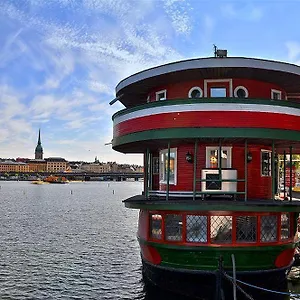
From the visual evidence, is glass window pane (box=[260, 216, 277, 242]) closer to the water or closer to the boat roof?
the water

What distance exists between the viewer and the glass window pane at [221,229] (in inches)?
655

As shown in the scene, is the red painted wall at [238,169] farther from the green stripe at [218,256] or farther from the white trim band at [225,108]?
the green stripe at [218,256]

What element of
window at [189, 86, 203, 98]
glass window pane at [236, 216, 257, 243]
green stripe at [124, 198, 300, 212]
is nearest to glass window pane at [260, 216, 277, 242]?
glass window pane at [236, 216, 257, 243]

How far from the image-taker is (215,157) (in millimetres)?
18500

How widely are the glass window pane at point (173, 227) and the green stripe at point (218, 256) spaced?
398mm

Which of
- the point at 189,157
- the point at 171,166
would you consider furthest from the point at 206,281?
the point at 171,166

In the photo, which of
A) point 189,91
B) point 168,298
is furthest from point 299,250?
point 189,91

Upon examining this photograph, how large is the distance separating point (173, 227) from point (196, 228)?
3.12ft

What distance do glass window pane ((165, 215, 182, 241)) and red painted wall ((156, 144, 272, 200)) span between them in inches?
71.6

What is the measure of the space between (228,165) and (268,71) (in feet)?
13.8

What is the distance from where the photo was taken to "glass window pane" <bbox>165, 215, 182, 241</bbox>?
17.1 metres

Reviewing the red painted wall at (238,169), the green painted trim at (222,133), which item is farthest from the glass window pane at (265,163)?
the green painted trim at (222,133)

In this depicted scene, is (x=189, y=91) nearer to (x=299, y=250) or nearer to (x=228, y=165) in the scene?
(x=228, y=165)

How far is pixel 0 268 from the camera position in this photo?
25578 mm
